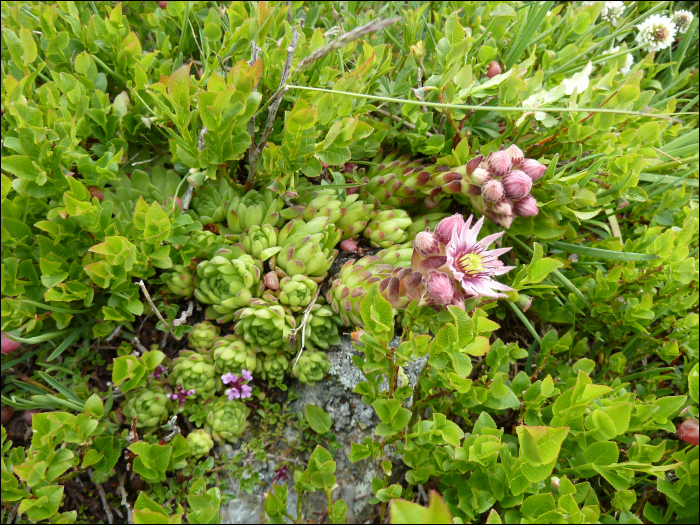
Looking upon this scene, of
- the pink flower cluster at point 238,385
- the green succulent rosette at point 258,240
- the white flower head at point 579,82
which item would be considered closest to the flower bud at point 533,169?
the white flower head at point 579,82

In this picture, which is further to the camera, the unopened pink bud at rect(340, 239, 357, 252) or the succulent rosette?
the unopened pink bud at rect(340, 239, 357, 252)

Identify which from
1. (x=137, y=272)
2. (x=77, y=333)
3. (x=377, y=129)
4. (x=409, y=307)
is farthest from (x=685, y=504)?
(x=77, y=333)

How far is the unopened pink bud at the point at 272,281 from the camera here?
2.10 metres

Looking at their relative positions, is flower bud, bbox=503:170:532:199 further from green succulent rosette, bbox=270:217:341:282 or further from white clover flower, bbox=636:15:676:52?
white clover flower, bbox=636:15:676:52

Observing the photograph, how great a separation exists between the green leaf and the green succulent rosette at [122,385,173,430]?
613 mm

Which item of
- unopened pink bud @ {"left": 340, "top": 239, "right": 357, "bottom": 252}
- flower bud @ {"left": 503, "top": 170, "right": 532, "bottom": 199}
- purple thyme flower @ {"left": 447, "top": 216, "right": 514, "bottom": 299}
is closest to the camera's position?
purple thyme flower @ {"left": 447, "top": 216, "right": 514, "bottom": 299}

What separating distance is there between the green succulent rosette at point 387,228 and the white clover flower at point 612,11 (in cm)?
212

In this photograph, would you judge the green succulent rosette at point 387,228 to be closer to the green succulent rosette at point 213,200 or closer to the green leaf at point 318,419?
the green succulent rosette at point 213,200

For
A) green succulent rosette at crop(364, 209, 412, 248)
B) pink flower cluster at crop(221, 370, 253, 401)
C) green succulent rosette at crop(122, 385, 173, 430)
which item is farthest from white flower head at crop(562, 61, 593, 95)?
green succulent rosette at crop(122, 385, 173, 430)

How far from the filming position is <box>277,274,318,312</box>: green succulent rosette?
2037 millimetres

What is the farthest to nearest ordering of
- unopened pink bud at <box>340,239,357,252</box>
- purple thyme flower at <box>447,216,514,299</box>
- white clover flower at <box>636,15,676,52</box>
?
1. white clover flower at <box>636,15,676,52</box>
2. unopened pink bud at <box>340,239,357,252</box>
3. purple thyme flower at <box>447,216,514,299</box>

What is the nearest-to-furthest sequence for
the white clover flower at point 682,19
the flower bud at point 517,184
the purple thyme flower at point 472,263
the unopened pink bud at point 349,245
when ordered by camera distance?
the purple thyme flower at point 472,263 < the flower bud at point 517,184 < the unopened pink bud at point 349,245 < the white clover flower at point 682,19

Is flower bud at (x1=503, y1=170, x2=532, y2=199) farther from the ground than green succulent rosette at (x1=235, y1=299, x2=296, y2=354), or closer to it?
farther from the ground

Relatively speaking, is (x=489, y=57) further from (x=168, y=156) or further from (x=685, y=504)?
(x=685, y=504)
